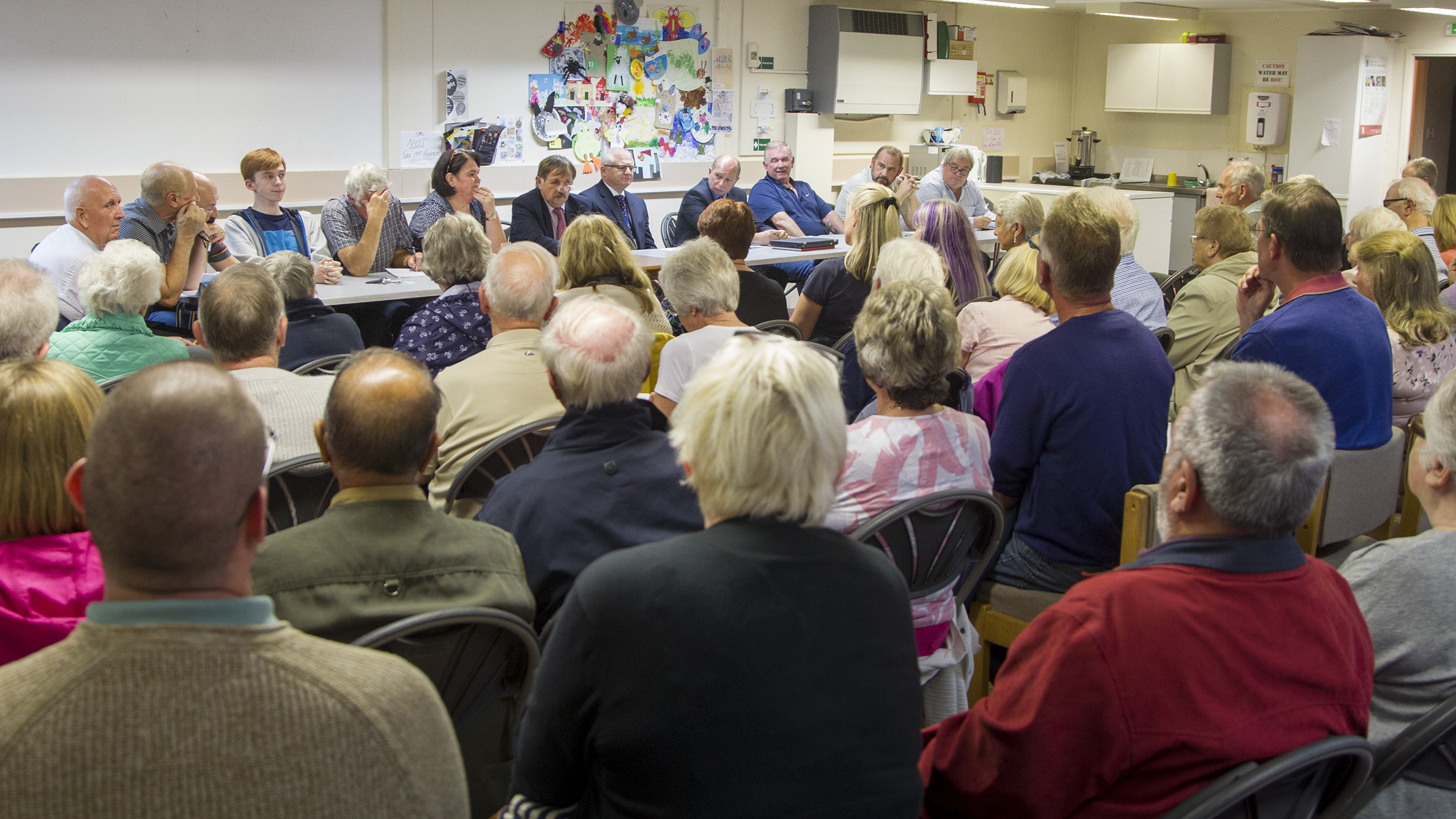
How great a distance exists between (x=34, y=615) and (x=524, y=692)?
683 millimetres

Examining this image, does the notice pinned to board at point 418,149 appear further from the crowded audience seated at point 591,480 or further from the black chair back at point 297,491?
the crowded audience seated at point 591,480

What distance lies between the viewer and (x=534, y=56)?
7.61 meters

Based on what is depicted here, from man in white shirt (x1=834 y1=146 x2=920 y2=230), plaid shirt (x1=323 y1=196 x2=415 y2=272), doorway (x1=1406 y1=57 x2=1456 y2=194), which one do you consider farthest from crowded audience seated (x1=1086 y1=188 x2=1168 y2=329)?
doorway (x1=1406 y1=57 x2=1456 y2=194)

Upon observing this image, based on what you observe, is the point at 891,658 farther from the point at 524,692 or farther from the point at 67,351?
the point at 67,351

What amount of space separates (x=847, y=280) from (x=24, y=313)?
267 centimetres

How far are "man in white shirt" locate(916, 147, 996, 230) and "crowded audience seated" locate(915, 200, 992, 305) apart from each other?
3091 mm

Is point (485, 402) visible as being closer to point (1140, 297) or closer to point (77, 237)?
point (1140, 297)

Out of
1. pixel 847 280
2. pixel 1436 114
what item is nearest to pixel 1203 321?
pixel 847 280

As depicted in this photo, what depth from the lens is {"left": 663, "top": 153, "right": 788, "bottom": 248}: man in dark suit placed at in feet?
22.6

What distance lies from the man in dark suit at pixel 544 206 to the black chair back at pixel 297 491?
12.6 feet

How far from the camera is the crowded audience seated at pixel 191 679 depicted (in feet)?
2.96

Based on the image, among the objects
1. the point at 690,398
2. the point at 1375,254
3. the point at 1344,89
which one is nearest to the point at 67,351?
the point at 690,398

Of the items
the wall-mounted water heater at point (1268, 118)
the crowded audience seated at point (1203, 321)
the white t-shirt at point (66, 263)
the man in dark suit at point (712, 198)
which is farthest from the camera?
the wall-mounted water heater at point (1268, 118)

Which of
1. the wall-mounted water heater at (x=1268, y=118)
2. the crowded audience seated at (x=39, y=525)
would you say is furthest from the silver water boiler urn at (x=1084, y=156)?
the crowded audience seated at (x=39, y=525)
